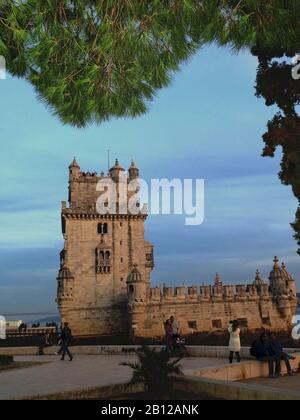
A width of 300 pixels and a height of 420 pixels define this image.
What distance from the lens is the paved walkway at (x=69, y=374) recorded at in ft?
37.4

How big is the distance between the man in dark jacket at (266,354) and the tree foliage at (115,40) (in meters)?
6.93

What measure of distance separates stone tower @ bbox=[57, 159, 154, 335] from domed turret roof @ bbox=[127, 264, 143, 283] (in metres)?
0.29

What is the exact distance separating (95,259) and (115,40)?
125 ft

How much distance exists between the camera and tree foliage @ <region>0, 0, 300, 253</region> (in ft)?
26.6

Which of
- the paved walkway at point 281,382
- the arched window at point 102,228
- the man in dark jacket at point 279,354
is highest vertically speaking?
the arched window at point 102,228

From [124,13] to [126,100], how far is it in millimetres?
1730

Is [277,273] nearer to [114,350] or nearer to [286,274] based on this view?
[286,274]

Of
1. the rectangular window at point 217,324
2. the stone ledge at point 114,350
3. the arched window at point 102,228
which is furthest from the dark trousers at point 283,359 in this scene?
the arched window at point 102,228

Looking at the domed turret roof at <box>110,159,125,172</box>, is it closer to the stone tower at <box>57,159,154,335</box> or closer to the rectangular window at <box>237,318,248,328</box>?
the stone tower at <box>57,159,154,335</box>

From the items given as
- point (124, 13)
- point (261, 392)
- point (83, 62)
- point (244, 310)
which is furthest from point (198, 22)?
point (244, 310)

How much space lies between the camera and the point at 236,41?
8867 mm

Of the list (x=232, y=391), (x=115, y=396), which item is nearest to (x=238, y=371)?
(x=232, y=391)

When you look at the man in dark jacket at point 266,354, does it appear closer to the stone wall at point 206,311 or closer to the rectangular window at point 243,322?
the stone wall at point 206,311

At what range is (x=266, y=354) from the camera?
11844mm
